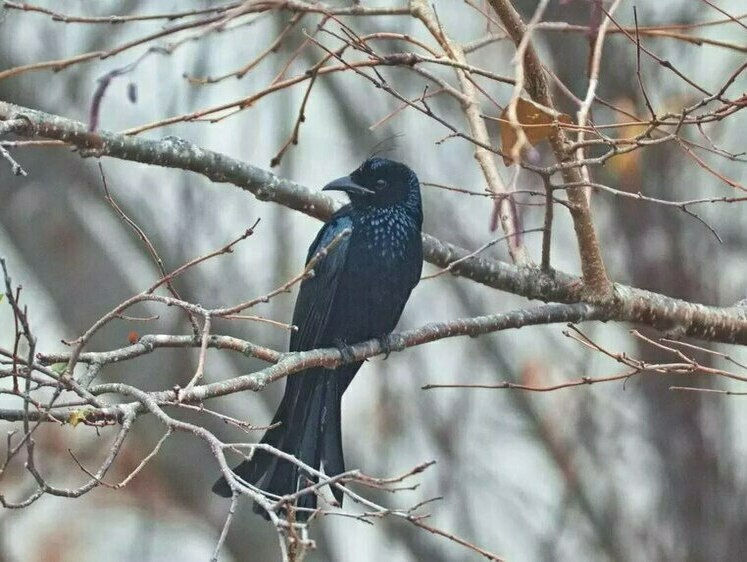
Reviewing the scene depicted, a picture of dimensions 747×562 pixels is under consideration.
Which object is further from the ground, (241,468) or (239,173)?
(239,173)

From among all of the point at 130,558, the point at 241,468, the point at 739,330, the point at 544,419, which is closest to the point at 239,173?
the point at 241,468

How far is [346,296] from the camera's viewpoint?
4.22 m

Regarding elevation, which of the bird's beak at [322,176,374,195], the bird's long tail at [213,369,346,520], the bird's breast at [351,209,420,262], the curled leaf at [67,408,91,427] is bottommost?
the curled leaf at [67,408,91,427]

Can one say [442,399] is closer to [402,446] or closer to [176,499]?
[402,446]

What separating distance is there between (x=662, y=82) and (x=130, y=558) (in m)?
5.21

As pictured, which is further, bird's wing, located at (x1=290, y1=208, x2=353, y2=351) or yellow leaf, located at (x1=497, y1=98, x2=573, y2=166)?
bird's wing, located at (x1=290, y1=208, x2=353, y2=351)

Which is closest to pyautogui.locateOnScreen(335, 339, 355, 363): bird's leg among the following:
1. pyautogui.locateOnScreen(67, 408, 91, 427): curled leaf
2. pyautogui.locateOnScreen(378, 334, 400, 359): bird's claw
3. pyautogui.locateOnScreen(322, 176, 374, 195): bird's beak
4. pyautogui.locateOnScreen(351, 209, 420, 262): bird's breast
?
pyautogui.locateOnScreen(378, 334, 400, 359): bird's claw

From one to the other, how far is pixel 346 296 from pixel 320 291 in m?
0.10

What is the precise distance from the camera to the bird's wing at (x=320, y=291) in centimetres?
415

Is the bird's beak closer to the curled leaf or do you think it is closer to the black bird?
the black bird

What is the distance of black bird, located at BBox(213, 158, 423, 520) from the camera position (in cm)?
404

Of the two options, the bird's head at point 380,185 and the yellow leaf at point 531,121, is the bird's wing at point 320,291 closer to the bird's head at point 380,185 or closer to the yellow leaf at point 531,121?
the bird's head at point 380,185

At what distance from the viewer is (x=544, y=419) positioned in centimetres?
757

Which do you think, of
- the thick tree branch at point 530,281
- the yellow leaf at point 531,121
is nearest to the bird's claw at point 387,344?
the thick tree branch at point 530,281
